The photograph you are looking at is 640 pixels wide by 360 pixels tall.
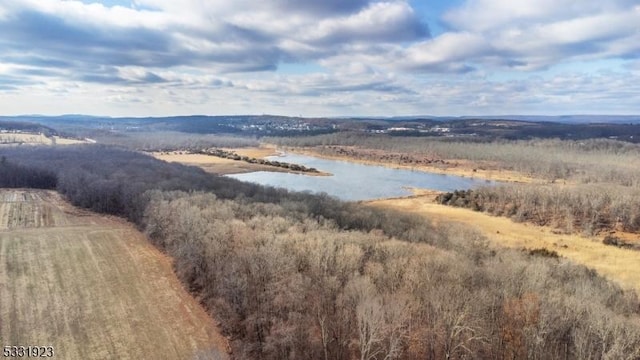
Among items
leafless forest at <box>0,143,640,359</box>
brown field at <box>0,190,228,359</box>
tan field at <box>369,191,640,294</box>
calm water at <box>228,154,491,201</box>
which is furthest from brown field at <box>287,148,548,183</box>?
brown field at <box>0,190,228,359</box>

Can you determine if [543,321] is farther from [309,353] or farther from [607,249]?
[607,249]

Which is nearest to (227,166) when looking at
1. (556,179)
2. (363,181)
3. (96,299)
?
(363,181)

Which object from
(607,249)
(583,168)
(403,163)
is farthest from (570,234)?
(403,163)

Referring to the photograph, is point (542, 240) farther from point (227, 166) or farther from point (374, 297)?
point (227, 166)

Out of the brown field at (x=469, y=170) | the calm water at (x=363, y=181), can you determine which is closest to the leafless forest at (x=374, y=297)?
the calm water at (x=363, y=181)

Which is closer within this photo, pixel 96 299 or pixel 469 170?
pixel 96 299

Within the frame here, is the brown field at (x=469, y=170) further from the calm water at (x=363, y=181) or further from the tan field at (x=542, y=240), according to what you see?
the tan field at (x=542, y=240)
